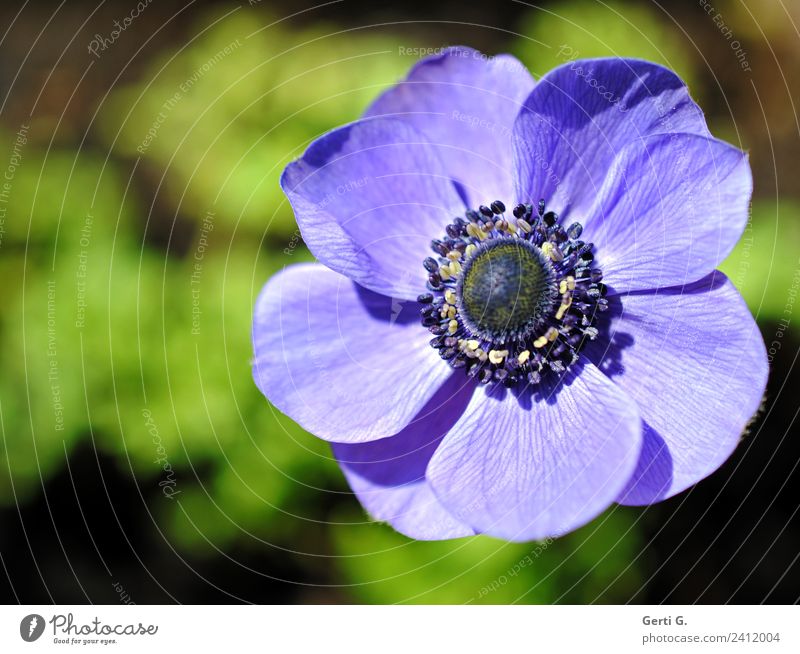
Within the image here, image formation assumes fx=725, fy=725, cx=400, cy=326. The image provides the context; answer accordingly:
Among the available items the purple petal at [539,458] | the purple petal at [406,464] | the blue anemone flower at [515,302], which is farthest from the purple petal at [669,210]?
the purple petal at [406,464]

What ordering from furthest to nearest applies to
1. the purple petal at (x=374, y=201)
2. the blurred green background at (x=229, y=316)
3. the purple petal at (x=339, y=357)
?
the blurred green background at (x=229, y=316)
the purple petal at (x=339, y=357)
the purple petal at (x=374, y=201)

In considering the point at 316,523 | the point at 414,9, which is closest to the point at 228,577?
the point at 316,523

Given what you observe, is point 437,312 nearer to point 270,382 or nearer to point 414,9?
point 270,382

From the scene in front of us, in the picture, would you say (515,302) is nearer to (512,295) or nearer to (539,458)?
(512,295)

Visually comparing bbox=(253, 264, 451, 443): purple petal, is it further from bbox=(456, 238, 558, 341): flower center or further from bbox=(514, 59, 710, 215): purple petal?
bbox=(514, 59, 710, 215): purple petal

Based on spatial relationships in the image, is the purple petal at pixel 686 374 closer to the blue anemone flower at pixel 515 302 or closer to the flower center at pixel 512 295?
the blue anemone flower at pixel 515 302
